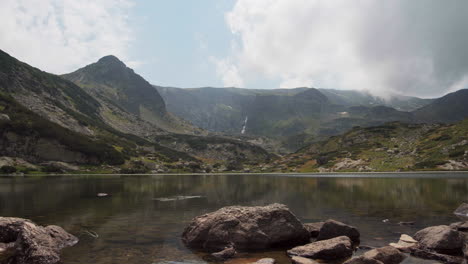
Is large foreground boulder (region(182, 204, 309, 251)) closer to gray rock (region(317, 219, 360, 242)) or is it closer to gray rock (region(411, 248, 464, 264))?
gray rock (region(317, 219, 360, 242))

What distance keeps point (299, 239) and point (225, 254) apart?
780 centimetres

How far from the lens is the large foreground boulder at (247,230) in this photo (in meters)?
25.9

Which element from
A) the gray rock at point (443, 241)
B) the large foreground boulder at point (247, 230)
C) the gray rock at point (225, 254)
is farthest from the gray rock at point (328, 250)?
the gray rock at point (443, 241)

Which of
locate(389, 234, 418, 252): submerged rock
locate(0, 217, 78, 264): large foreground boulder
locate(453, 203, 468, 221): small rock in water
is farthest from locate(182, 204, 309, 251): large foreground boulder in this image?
locate(453, 203, 468, 221): small rock in water

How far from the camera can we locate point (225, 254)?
22.8 meters

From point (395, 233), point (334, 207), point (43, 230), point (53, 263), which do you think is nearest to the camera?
point (53, 263)

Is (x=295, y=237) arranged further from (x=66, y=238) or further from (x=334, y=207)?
(x=334, y=207)

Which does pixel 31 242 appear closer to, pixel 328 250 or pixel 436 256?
pixel 328 250

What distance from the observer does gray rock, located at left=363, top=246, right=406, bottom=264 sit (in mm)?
19516

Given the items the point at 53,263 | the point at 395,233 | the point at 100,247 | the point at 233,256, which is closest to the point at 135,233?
the point at 100,247

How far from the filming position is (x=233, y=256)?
23.2 metres

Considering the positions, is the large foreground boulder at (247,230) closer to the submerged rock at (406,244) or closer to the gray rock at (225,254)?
the gray rock at (225,254)

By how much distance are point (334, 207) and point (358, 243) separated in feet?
76.4

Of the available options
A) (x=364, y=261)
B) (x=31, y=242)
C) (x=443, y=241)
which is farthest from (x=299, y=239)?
(x=31, y=242)
